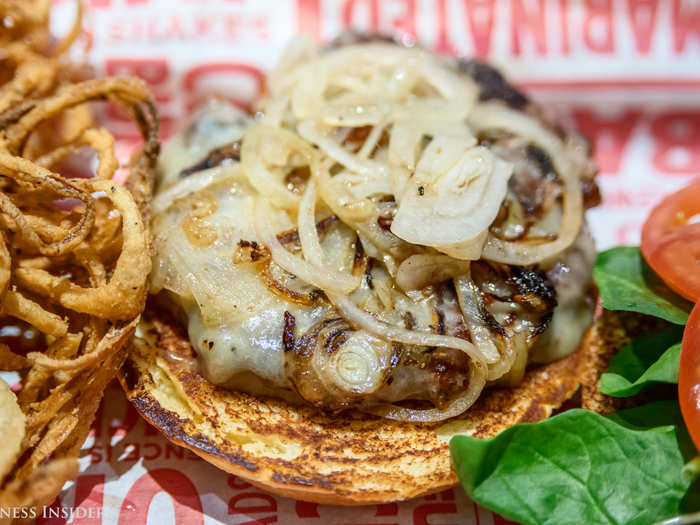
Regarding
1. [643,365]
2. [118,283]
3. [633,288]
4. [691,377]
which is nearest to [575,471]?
[691,377]

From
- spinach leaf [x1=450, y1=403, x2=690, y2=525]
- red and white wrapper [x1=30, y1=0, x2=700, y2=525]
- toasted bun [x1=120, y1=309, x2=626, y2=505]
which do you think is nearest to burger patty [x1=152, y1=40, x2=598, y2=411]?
toasted bun [x1=120, y1=309, x2=626, y2=505]

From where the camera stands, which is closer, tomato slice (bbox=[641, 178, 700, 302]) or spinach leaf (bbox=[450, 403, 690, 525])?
spinach leaf (bbox=[450, 403, 690, 525])

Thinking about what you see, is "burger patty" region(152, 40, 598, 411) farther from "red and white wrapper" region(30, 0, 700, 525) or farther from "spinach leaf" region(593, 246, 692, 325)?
"red and white wrapper" region(30, 0, 700, 525)

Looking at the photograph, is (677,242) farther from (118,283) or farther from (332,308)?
(118,283)

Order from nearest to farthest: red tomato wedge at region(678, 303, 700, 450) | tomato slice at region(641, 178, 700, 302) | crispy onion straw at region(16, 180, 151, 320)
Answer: red tomato wedge at region(678, 303, 700, 450) → crispy onion straw at region(16, 180, 151, 320) → tomato slice at region(641, 178, 700, 302)

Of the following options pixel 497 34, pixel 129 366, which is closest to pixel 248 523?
pixel 129 366

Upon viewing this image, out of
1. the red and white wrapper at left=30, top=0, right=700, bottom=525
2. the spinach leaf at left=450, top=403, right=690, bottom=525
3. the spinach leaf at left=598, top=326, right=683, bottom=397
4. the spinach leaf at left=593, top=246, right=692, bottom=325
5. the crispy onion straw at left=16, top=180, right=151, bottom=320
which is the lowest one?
the spinach leaf at left=450, top=403, right=690, bottom=525
